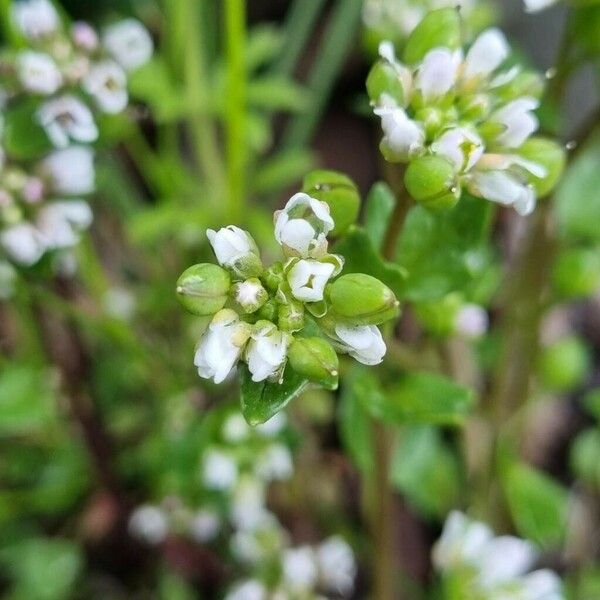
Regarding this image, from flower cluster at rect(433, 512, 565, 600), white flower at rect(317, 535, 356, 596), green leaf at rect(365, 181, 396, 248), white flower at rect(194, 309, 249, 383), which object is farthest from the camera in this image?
white flower at rect(317, 535, 356, 596)

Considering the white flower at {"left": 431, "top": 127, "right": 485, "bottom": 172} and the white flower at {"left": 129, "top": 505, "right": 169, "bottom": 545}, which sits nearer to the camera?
the white flower at {"left": 431, "top": 127, "right": 485, "bottom": 172}

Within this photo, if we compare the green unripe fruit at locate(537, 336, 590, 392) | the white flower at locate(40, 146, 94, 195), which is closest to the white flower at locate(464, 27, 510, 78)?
the white flower at locate(40, 146, 94, 195)

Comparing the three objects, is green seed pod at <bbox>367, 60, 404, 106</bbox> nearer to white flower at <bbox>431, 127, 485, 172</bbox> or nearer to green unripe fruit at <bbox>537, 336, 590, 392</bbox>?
white flower at <bbox>431, 127, 485, 172</bbox>

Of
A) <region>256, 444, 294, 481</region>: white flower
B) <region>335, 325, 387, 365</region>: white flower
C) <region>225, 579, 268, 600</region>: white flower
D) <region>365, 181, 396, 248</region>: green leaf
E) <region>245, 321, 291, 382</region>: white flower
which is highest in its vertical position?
<region>245, 321, 291, 382</region>: white flower

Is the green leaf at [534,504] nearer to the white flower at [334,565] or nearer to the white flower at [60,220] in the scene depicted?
the white flower at [334,565]

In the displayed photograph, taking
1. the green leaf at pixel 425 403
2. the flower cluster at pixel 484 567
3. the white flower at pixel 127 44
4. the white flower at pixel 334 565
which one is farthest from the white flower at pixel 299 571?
the white flower at pixel 127 44

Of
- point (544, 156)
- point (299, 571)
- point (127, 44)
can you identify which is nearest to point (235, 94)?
point (127, 44)

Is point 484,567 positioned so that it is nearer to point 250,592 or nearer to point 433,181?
point 250,592
